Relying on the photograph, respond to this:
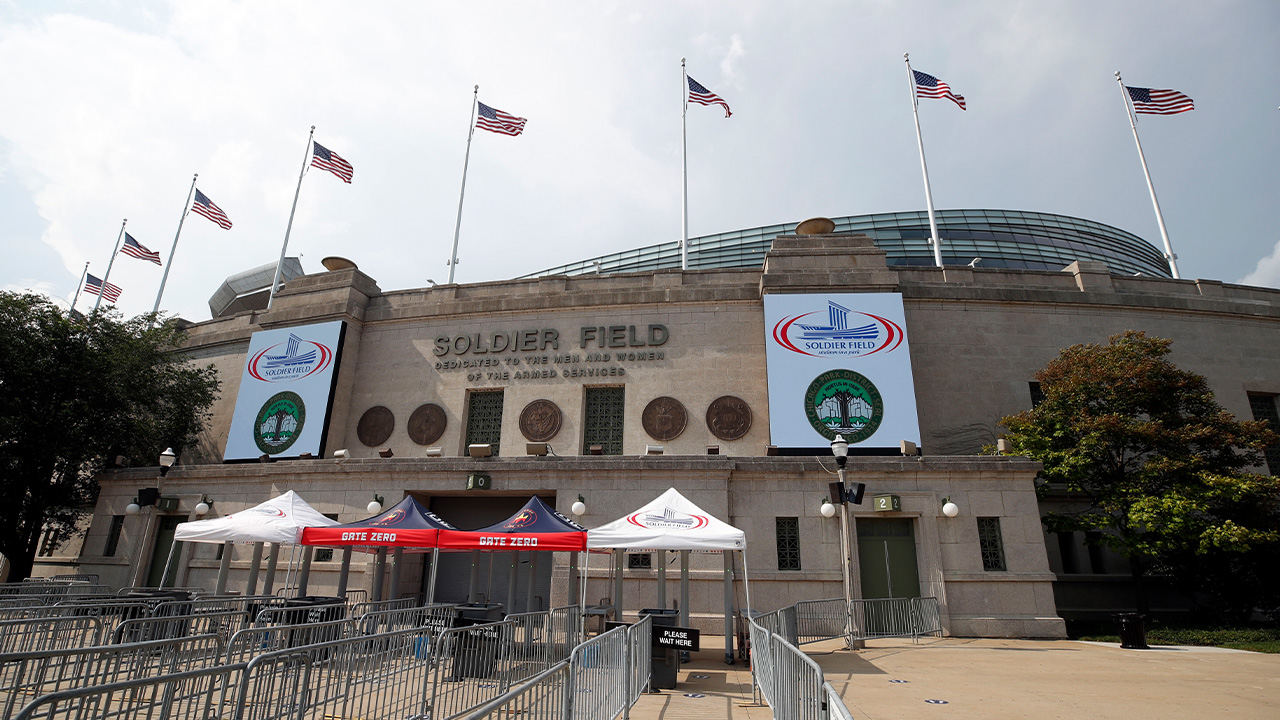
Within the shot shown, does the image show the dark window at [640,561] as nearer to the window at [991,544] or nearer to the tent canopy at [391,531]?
the tent canopy at [391,531]

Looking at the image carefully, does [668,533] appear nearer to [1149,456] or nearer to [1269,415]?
[1149,456]

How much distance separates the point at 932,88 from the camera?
Answer: 27.9 m

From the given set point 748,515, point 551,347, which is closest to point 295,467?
point 551,347

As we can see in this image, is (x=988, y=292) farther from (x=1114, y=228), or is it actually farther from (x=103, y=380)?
(x=1114, y=228)

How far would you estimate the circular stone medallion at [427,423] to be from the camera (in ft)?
79.7

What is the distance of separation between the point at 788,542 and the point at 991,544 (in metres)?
5.44

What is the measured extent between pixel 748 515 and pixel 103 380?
23779 millimetres

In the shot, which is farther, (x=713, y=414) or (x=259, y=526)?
(x=713, y=414)

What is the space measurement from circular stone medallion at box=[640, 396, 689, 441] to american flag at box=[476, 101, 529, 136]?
14.2m

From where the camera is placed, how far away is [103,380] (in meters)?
24.2

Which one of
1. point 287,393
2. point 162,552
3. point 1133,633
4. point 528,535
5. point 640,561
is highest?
point 287,393

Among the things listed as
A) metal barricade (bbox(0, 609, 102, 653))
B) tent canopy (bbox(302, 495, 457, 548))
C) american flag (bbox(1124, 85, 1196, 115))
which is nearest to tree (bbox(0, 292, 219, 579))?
metal barricade (bbox(0, 609, 102, 653))

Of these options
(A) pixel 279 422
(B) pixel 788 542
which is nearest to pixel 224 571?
(A) pixel 279 422

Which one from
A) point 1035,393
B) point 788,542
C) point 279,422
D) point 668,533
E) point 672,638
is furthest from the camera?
point 279,422
